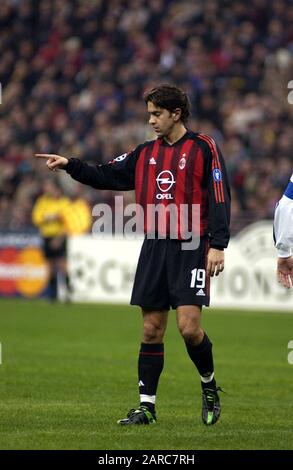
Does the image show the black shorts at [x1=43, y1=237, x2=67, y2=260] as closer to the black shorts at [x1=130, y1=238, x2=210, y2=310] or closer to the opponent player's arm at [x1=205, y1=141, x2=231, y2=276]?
the black shorts at [x1=130, y1=238, x2=210, y2=310]

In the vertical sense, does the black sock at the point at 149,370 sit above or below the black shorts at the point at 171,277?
below

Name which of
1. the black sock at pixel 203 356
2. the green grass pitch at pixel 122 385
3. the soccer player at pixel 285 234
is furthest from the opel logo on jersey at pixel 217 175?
the green grass pitch at pixel 122 385

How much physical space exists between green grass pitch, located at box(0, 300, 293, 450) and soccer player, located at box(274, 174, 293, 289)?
98 cm

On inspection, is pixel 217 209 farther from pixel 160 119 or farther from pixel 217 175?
pixel 160 119

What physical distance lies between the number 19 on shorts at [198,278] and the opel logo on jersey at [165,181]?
565mm

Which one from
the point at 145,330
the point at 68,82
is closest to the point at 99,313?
the point at 68,82

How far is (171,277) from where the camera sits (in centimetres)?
689

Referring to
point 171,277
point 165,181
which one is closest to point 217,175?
point 165,181

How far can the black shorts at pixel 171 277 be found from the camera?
6828 millimetres

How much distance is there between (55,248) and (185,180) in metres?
12.5

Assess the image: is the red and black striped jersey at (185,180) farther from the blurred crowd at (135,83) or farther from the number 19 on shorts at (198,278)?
the blurred crowd at (135,83)

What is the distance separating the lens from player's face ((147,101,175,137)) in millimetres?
6953

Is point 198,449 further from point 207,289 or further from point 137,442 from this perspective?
point 207,289

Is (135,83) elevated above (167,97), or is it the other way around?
(135,83)
